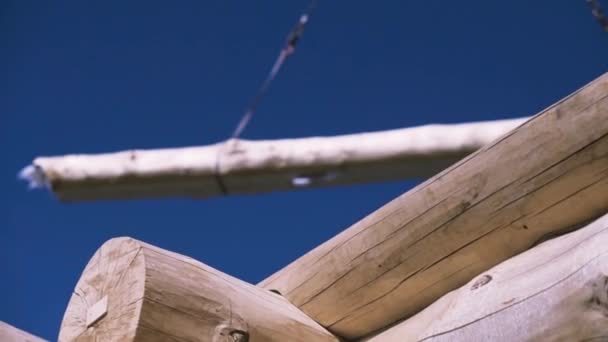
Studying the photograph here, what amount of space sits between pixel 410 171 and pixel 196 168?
0.78 meters

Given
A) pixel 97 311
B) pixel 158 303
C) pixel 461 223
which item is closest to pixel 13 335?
pixel 97 311

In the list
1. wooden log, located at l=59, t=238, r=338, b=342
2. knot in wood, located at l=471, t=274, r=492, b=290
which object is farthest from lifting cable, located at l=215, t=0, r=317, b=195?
knot in wood, located at l=471, t=274, r=492, b=290

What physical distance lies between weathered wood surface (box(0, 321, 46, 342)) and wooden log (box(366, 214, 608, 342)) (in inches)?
27.5

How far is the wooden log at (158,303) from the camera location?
1.35 metres

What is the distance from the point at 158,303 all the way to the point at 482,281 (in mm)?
473

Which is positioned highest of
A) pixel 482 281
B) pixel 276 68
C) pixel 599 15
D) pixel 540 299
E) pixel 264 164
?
pixel 276 68

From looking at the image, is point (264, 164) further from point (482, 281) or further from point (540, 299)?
point (540, 299)

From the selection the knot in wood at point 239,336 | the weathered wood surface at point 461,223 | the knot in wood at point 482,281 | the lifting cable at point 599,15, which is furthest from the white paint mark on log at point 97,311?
the lifting cable at point 599,15

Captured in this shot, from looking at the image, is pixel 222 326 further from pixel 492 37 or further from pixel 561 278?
pixel 492 37

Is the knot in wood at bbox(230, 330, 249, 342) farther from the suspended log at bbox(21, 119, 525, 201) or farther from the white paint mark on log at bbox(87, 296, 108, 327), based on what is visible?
the suspended log at bbox(21, 119, 525, 201)

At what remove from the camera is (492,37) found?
6.95 meters

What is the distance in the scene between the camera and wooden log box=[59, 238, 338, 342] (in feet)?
4.44

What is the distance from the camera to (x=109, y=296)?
1.43 metres

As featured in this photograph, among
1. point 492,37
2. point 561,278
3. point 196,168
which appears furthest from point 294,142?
point 492,37
